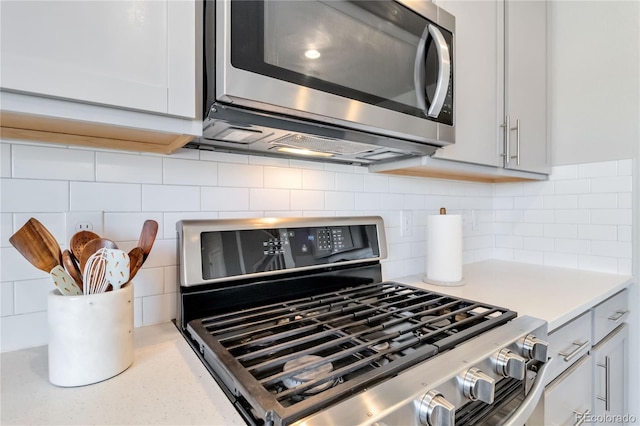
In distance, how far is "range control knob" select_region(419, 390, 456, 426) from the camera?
52 centimetres

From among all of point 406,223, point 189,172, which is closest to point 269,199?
point 189,172

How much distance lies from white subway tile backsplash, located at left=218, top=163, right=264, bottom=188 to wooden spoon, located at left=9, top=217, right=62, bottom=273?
449 mm

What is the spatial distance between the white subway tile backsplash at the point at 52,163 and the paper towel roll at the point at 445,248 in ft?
3.87

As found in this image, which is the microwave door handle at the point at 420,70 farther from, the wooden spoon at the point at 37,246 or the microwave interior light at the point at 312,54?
the wooden spoon at the point at 37,246

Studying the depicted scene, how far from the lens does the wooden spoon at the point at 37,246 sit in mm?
598

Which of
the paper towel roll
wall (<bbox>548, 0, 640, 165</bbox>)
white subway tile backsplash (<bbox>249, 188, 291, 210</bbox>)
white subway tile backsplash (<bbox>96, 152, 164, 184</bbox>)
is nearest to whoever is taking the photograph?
white subway tile backsplash (<bbox>96, 152, 164, 184</bbox>)

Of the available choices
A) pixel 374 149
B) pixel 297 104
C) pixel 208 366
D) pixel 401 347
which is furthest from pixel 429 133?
pixel 208 366

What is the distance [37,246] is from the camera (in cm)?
61

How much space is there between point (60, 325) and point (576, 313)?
139 centimetres

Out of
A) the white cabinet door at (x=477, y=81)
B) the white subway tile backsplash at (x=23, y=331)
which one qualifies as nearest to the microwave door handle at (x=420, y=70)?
the white cabinet door at (x=477, y=81)

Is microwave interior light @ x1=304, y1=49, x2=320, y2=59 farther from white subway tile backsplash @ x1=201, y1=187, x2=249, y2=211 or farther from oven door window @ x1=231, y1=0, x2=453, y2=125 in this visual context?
white subway tile backsplash @ x1=201, y1=187, x2=249, y2=211

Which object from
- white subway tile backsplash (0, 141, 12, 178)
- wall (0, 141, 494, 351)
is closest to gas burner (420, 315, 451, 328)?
wall (0, 141, 494, 351)

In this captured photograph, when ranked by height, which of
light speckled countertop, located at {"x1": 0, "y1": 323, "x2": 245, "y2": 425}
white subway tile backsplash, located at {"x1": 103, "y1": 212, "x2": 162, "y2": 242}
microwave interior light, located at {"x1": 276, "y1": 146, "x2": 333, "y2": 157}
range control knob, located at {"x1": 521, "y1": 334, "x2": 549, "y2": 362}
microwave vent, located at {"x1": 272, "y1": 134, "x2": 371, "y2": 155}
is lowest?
range control knob, located at {"x1": 521, "y1": 334, "x2": 549, "y2": 362}

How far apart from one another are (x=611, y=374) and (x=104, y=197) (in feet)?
6.42
